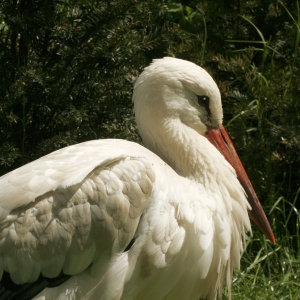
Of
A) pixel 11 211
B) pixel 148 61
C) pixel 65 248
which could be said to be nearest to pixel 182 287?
pixel 65 248

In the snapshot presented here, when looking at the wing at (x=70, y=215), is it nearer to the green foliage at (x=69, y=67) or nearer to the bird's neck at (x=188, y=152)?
the bird's neck at (x=188, y=152)

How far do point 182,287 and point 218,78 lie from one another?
6.77ft

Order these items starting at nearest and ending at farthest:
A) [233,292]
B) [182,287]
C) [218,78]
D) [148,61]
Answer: [182,287] → [233,292] → [148,61] → [218,78]

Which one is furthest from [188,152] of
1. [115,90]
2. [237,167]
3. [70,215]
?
[115,90]

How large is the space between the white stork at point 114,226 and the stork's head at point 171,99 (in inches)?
6.8

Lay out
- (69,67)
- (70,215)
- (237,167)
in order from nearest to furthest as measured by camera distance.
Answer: (70,215)
(237,167)
(69,67)

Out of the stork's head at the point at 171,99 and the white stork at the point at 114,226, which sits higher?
the stork's head at the point at 171,99

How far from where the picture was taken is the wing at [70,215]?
2.67 metres

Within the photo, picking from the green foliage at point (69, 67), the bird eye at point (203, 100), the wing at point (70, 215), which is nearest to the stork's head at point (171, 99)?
the bird eye at point (203, 100)

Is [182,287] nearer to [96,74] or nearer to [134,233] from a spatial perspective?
[134,233]

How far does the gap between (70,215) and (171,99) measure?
80 cm

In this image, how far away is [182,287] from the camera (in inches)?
114

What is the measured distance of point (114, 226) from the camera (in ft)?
8.94

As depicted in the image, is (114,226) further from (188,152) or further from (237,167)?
(237,167)
